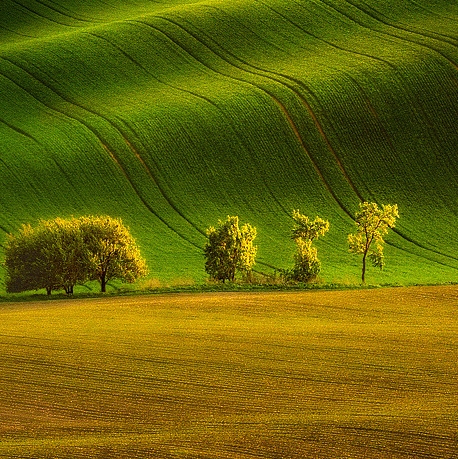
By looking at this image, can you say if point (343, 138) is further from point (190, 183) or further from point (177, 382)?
point (177, 382)

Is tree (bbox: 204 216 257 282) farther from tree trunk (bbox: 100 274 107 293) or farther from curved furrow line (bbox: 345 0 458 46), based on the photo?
curved furrow line (bbox: 345 0 458 46)

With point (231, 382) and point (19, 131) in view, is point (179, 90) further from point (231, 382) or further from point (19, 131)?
point (231, 382)

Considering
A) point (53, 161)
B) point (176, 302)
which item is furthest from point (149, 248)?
point (176, 302)

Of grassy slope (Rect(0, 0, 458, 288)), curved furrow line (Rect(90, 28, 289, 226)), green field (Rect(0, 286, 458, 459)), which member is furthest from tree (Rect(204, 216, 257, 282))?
green field (Rect(0, 286, 458, 459))

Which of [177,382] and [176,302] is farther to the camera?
[176,302]

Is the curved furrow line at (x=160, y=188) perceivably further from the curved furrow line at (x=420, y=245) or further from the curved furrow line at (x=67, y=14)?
the curved furrow line at (x=67, y=14)

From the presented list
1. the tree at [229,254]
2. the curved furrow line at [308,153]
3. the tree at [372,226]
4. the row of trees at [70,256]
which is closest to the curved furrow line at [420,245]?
the curved furrow line at [308,153]
